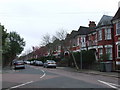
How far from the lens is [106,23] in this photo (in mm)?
34406

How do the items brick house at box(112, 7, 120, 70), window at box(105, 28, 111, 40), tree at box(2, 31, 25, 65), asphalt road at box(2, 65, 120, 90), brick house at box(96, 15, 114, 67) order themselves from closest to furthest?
asphalt road at box(2, 65, 120, 90) < brick house at box(112, 7, 120, 70) < brick house at box(96, 15, 114, 67) < window at box(105, 28, 111, 40) < tree at box(2, 31, 25, 65)

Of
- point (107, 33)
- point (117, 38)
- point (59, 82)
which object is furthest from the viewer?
point (107, 33)

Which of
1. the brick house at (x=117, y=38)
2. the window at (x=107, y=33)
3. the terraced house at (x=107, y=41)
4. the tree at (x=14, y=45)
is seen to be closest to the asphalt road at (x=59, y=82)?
the terraced house at (x=107, y=41)

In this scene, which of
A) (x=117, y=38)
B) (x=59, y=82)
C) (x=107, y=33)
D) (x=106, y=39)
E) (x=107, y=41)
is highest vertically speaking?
(x=107, y=33)

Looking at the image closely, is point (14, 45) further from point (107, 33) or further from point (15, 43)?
point (107, 33)

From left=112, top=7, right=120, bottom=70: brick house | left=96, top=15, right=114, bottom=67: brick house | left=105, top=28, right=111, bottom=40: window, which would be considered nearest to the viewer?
left=112, top=7, right=120, bottom=70: brick house

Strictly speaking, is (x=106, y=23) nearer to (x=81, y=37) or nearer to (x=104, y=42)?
(x=104, y=42)

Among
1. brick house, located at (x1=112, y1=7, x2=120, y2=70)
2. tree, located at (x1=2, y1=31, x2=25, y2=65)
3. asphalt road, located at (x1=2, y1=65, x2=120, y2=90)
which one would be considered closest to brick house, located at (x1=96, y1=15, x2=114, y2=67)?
brick house, located at (x1=112, y1=7, x2=120, y2=70)

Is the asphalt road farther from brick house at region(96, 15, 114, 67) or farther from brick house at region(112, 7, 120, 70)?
brick house at region(96, 15, 114, 67)

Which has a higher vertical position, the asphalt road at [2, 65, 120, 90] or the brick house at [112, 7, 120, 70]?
the brick house at [112, 7, 120, 70]

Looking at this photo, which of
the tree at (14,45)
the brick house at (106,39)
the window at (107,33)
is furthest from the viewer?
the tree at (14,45)

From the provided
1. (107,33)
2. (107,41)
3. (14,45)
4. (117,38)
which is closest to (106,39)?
(107,41)

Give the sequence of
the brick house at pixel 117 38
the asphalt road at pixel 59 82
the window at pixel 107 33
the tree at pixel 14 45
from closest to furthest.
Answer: the asphalt road at pixel 59 82 < the brick house at pixel 117 38 < the window at pixel 107 33 < the tree at pixel 14 45

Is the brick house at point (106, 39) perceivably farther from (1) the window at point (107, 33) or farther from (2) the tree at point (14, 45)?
(2) the tree at point (14, 45)
